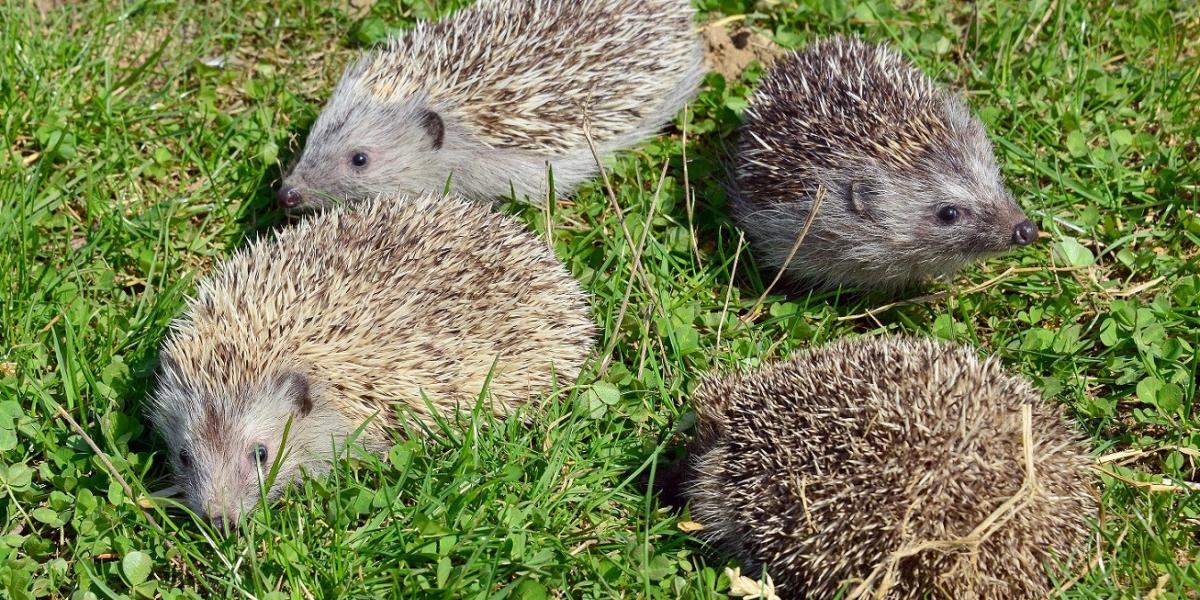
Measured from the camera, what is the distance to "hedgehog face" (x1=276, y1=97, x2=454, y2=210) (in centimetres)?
540

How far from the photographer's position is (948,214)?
496 cm

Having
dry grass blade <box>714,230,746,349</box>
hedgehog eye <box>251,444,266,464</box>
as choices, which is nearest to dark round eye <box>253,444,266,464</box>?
hedgehog eye <box>251,444,266,464</box>

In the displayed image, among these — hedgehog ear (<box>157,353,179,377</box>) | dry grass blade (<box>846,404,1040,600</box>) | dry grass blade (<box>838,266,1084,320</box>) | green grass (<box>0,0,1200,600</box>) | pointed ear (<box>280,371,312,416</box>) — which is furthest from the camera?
dry grass blade (<box>838,266,1084,320</box>)

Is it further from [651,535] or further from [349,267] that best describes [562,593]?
[349,267]

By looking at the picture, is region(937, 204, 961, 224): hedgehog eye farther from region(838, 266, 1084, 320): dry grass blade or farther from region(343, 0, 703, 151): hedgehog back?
region(343, 0, 703, 151): hedgehog back

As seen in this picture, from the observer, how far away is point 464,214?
15.4ft

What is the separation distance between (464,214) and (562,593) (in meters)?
1.58

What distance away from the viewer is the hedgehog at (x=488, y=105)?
543 cm

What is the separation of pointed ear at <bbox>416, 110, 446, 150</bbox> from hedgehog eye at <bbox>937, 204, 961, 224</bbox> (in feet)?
7.41

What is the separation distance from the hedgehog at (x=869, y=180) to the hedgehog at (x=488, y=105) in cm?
79

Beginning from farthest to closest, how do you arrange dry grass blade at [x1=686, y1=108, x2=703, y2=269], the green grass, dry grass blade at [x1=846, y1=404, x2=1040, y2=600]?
dry grass blade at [x1=686, y1=108, x2=703, y2=269], the green grass, dry grass blade at [x1=846, y1=404, x2=1040, y2=600]

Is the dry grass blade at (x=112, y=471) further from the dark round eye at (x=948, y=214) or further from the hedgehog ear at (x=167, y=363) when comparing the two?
the dark round eye at (x=948, y=214)

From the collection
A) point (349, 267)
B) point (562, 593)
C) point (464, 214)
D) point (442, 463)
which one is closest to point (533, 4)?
point (464, 214)

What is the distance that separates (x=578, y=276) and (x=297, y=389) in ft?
4.78
